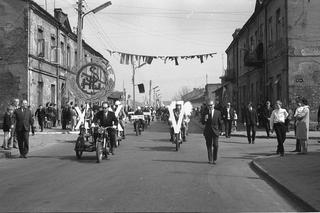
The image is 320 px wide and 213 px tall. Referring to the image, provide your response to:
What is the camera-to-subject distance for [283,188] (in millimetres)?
8945

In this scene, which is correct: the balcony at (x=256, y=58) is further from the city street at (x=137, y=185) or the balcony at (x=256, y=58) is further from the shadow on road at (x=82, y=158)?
the shadow on road at (x=82, y=158)

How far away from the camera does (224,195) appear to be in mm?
8406

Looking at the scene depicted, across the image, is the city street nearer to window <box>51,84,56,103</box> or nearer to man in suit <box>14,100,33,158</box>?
man in suit <box>14,100,33,158</box>

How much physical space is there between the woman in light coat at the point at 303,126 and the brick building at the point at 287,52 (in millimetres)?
12354

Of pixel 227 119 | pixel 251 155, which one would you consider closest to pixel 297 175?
pixel 251 155

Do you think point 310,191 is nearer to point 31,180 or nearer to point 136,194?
point 136,194

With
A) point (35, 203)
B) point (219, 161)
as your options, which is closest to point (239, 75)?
point (219, 161)

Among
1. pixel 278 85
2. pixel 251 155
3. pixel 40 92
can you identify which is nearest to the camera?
pixel 251 155

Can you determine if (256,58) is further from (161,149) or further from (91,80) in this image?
(91,80)

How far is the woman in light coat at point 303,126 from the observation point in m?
Result: 14.8

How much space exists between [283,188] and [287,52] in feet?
64.6

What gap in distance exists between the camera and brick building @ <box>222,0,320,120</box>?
89.4 ft

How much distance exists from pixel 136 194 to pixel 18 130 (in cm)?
772

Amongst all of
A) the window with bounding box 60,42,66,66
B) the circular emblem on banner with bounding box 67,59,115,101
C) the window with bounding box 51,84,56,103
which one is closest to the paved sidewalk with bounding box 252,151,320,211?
the circular emblem on banner with bounding box 67,59,115,101
